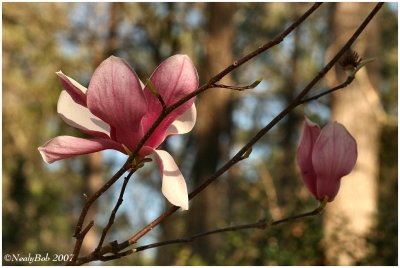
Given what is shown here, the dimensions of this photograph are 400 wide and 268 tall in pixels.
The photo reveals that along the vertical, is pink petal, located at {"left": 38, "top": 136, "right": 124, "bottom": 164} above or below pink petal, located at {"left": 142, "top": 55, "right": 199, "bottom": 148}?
below

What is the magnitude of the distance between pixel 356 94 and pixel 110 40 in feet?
13.3

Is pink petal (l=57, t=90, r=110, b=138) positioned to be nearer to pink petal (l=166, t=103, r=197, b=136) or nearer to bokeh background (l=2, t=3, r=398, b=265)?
pink petal (l=166, t=103, r=197, b=136)

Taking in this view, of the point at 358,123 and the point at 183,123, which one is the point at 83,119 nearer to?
the point at 183,123

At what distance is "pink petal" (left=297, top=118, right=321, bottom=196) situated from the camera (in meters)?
0.75

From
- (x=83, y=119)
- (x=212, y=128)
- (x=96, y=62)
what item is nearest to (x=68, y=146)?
(x=83, y=119)

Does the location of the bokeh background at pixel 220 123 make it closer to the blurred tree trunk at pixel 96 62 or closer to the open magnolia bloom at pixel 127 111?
the blurred tree trunk at pixel 96 62

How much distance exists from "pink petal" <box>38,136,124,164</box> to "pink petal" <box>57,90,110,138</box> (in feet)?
0.06

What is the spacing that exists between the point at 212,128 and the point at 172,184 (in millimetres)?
3488

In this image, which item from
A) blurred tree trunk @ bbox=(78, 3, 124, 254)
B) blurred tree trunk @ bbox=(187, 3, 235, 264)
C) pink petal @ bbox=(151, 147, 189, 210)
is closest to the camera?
pink petal @ bbox=(151, 147, 189, 210)

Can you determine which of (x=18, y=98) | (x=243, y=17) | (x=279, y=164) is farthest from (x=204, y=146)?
(x=243, y=17)

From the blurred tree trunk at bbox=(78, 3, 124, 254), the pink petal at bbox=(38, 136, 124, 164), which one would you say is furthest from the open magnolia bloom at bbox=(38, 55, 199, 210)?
the blurred tree trunk at bbox=(78, 3, 124, 254)

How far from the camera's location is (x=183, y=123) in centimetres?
68

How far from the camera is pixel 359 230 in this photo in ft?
8.30

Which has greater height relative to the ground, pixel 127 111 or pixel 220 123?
pixel 220 123
